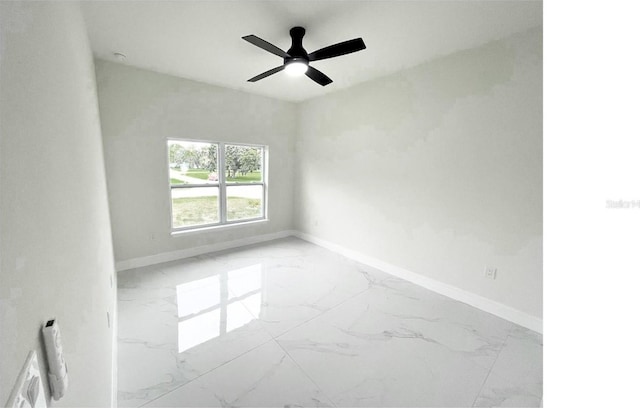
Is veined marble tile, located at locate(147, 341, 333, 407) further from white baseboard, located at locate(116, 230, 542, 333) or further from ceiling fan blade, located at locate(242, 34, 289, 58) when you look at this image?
ceiling fan blade, located at locate(242, 34, 289, 58)

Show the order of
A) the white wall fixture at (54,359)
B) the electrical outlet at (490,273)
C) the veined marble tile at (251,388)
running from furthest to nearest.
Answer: the electrical outlet at (490,273) < the veined marble tile at (251,388) < the white wall fixture at (54,359)

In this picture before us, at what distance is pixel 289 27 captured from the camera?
235 cm

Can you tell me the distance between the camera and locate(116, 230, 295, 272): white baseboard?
11.5 ft

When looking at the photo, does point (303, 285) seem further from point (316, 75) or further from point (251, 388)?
point (316, 75)

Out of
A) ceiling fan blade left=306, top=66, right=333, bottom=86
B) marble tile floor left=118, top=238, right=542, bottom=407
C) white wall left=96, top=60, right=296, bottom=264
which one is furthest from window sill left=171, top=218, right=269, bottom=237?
ceiling fan blade left=306, top=66, right=333, bottom=86

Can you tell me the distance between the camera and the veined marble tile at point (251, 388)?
5.29ft

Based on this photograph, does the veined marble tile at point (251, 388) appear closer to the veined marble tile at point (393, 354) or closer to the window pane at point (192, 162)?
the veined marble tile at point (393, 354)

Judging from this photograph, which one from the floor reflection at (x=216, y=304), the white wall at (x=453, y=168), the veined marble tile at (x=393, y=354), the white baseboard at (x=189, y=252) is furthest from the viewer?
the white baseboard at (x=189, y=252)

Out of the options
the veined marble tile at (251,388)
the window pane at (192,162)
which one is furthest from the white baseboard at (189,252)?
the veined marble tile at (251,388)

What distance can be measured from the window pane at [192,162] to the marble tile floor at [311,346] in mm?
1461

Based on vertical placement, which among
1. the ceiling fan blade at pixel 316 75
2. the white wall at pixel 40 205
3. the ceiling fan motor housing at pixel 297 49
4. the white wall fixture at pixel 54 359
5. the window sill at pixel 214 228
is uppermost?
the ceiling fan motor housing at pixel 297 49

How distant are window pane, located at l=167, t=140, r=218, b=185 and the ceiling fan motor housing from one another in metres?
2.34
